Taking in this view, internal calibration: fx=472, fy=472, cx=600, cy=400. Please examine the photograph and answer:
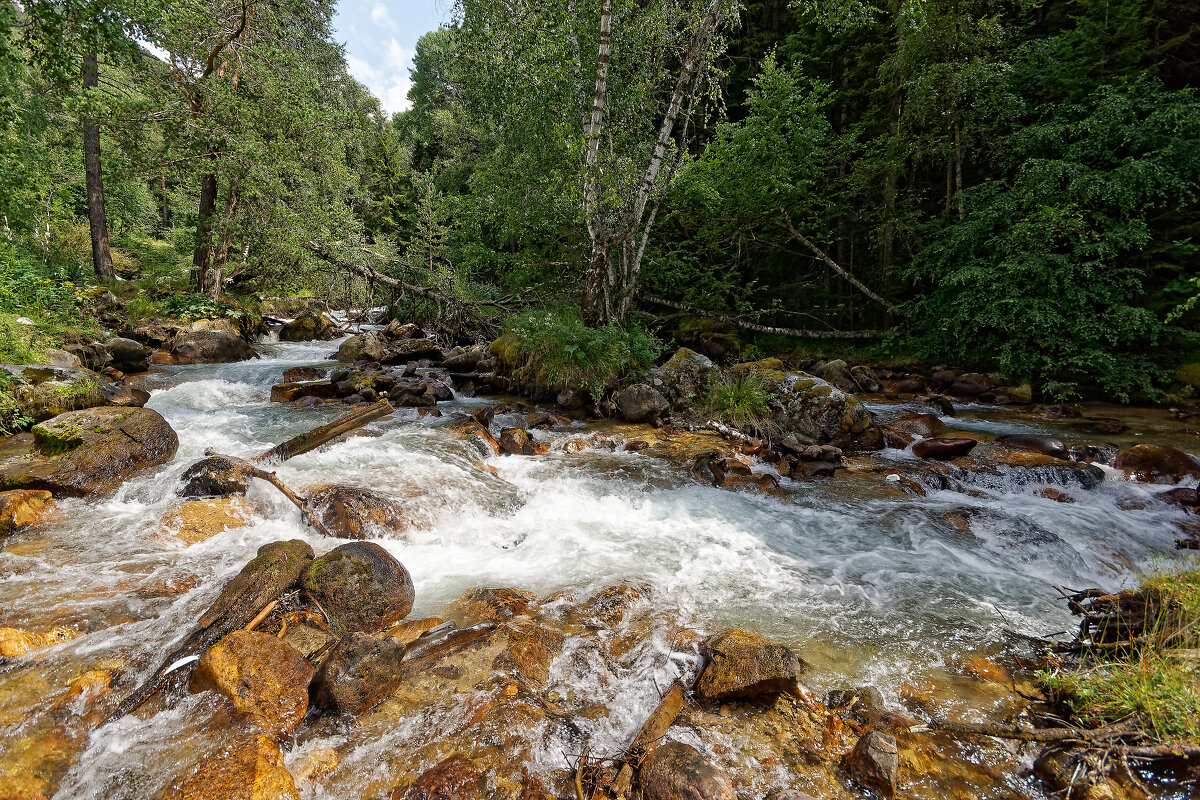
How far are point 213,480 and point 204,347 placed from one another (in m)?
10.3

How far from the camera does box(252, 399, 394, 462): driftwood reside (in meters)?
6.44

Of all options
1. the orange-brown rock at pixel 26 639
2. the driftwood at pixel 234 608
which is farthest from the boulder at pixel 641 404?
the orange-brown rock at pixel 26 639

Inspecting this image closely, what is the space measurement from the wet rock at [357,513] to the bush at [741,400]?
602 cm

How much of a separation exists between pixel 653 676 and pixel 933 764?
1.55 m

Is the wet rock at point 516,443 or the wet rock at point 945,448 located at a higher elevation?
the wet rock at point 945,448

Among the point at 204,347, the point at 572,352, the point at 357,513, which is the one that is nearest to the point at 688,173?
the point at 572,352

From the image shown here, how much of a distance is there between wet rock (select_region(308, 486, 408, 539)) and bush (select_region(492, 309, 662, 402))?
5.04 meters

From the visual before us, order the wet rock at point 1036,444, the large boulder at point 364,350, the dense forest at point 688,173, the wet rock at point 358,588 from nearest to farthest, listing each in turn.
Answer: the wet rock at point 358,588 → the wet rock at point 1036,444 → the dense forest at point 688,173 → the large boulder at point 364,350

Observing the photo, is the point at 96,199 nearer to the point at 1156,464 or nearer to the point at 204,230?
the point at 204,230

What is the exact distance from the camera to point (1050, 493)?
628 centimetres

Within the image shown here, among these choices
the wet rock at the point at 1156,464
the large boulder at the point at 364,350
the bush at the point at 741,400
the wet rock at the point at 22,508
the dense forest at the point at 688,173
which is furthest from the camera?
the large boulder at the point at 364,350

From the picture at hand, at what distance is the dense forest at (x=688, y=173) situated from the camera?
30.9ft

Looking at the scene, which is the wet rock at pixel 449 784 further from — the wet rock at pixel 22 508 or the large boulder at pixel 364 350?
the large boulder at pixel 364 350

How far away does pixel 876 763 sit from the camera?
7.75 feet
